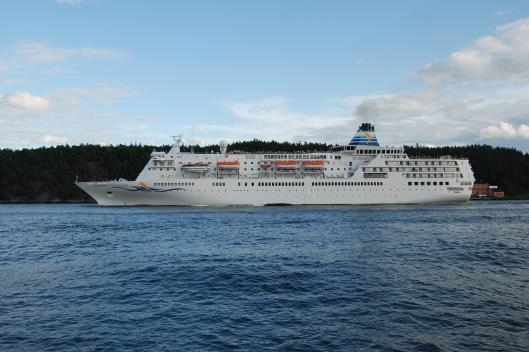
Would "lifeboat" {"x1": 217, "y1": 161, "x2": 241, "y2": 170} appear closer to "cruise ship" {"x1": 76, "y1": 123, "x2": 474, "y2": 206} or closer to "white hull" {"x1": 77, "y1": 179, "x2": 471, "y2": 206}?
"cruise ship" {"x1": 76, "y1": 123, "x2": 474, "y2": 206}

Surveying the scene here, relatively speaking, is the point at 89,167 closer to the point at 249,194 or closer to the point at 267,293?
the point at 249,194

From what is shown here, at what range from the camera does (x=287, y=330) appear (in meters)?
12.1

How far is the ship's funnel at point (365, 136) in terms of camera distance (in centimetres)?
6931

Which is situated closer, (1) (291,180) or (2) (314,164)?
(1) (291,180)

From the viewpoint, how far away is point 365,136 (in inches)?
2734

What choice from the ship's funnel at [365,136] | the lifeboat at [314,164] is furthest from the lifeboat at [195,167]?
the ship's funnel at [365,136]

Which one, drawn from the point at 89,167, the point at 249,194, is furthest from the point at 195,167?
the point at 89,167

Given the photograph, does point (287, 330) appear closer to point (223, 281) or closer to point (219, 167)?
point (223, 281)

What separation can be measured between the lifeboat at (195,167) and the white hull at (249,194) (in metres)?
2.15

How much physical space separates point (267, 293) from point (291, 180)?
1836 inches

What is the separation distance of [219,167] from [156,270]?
43.0 m

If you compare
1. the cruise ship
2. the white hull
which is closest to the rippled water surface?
the white hull

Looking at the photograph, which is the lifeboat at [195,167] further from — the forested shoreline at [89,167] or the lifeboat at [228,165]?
the forested shoreline at [89,167]

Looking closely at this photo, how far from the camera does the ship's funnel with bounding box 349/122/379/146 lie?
227ft
